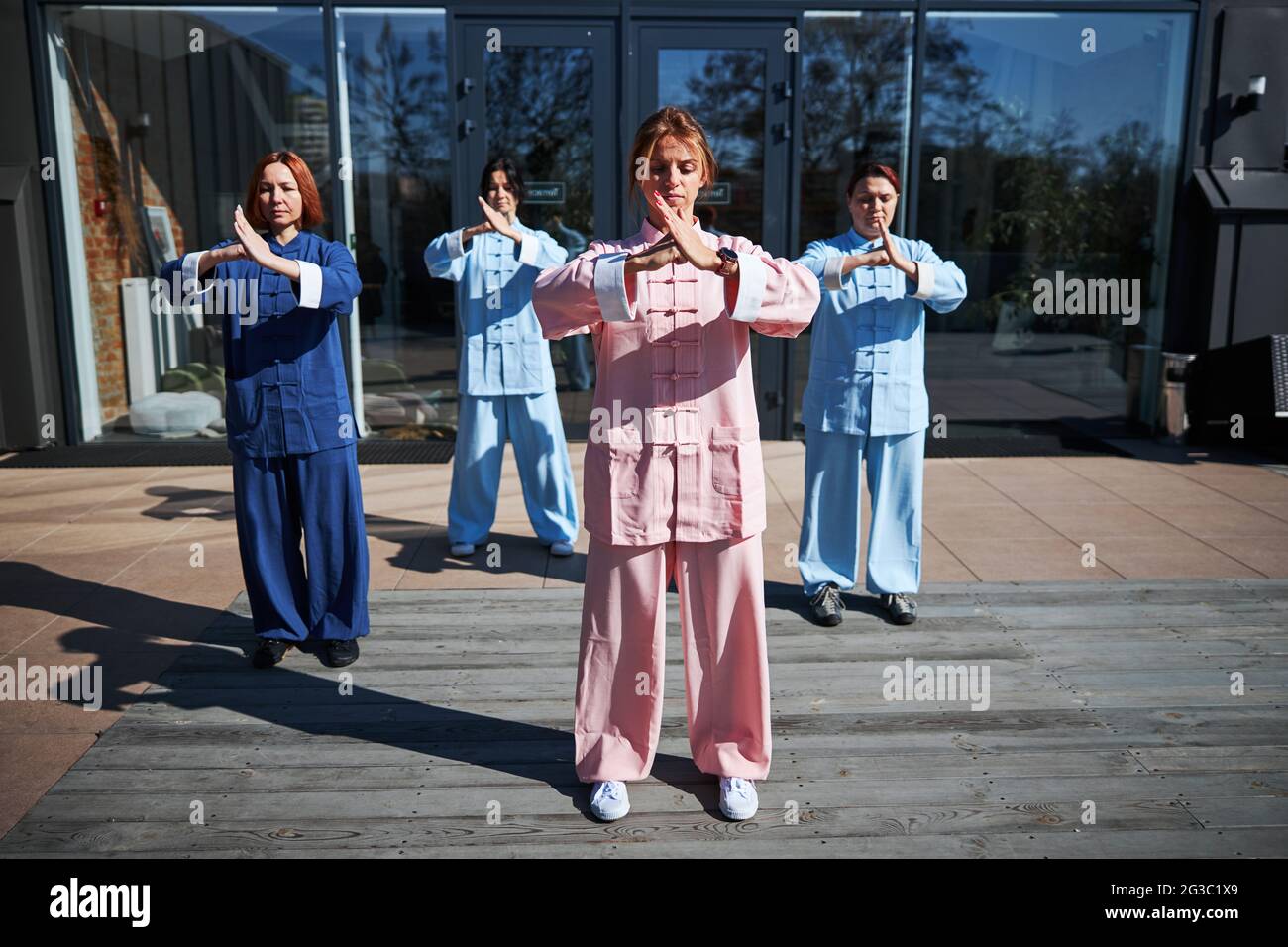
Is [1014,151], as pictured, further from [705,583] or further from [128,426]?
[128,426]

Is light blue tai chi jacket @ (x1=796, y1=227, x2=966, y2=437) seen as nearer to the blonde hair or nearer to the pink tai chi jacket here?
the pink tai chi jacket

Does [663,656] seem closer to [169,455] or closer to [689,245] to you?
[689,245]

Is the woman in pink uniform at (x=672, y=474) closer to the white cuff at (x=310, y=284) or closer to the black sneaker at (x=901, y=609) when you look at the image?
the white cuff at (x=310, y=284)

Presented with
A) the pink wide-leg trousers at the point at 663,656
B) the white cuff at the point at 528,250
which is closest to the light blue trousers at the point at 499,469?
the white cuff at the point at 528,250

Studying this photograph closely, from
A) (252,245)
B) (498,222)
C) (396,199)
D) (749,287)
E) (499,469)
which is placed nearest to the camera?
(749,287)

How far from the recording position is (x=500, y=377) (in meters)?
5.52

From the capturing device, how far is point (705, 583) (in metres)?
3.08

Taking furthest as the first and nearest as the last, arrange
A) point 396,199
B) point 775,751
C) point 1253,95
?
point 396,199
point 1253,95
point 775,751

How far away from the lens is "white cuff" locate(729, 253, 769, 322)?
272cm

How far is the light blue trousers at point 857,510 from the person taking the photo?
4.60 meters

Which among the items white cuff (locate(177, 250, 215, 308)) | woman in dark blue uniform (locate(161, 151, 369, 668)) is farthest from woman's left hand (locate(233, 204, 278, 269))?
white cuff (locate(177, 250, 215, 308))

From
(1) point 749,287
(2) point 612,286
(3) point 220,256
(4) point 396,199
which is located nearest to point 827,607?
(1) point 749,287

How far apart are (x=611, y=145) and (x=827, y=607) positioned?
4.62 m

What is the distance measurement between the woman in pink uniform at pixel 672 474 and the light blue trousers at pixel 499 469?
2481 millimetres
